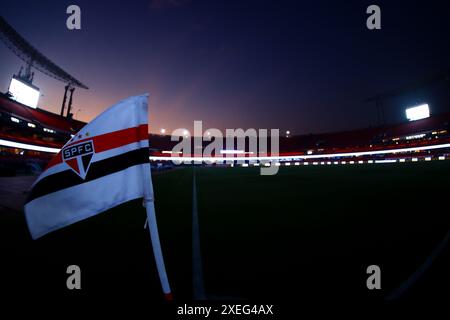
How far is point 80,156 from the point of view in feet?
4.10

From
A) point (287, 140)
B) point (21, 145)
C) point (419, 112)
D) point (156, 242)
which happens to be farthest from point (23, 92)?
point (419, 112)

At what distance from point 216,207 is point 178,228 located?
148 cm

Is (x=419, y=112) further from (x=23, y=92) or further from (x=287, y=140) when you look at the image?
(x=23, y=92)

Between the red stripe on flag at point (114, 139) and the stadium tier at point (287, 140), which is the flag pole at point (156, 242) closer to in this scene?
the red stripe on flag at point (114, 139)

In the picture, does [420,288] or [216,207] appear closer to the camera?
[420,288]

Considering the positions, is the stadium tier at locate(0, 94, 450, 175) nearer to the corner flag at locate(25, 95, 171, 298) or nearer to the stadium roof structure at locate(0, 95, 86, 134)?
the stadium roof structure at locate(0, 95, 86, 134)

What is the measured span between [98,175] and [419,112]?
5930cm

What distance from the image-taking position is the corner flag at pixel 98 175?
120 centimetres
